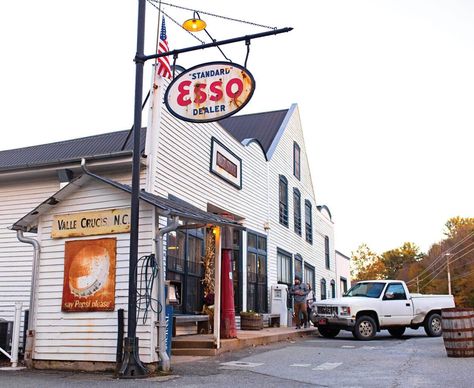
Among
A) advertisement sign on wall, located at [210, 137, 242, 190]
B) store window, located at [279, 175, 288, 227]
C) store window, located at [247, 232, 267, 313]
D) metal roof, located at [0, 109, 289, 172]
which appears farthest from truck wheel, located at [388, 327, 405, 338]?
metal roof, located at [0, 109, 289, 172]

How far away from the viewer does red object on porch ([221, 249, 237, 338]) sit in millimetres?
12586

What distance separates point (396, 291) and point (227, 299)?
21.5 feet

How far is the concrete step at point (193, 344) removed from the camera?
11438 millimetres

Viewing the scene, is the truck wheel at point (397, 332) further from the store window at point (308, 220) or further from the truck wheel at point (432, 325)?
the store window at point (308, 220)

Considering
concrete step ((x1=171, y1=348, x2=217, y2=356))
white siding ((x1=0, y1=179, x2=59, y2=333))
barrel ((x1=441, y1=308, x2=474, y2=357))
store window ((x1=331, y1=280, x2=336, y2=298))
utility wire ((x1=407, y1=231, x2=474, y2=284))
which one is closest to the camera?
barrel ((x1=441, y1=308, x2=474, y2=357))

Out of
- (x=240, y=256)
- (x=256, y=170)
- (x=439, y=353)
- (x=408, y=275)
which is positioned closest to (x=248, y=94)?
(x=439, y=353)

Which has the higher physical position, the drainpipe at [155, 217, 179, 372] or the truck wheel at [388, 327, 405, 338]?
the drainpipe at [155, 217, 179, 372]

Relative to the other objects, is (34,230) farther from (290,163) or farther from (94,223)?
(290,163)

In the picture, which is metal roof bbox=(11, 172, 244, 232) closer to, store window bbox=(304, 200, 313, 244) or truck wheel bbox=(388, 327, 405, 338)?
truck wheel bbox=(388, 327, 405, 338)

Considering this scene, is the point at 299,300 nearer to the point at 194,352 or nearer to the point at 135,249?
the point at 194,352

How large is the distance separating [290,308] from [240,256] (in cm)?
493

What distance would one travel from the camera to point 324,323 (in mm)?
16594

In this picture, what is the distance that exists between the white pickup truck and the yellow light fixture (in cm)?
948

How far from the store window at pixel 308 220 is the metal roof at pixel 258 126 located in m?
4.79
